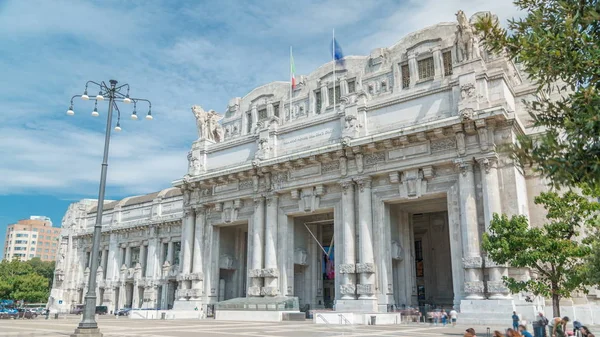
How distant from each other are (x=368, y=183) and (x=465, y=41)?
10.8m

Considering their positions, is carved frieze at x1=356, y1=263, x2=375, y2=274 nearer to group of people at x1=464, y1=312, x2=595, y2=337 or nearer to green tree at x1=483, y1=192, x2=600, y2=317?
group of people at x1=464, y1=312, x2=595, y2=337

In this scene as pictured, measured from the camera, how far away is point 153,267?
57.5m

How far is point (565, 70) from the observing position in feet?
27.8

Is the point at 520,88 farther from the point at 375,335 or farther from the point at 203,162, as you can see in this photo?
the point at 203,162

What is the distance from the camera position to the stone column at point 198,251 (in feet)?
131

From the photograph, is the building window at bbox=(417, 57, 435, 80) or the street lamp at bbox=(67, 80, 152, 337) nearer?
the street lamp at bbox=(67, 80, 152, 337)

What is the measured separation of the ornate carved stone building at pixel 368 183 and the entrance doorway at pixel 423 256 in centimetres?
12

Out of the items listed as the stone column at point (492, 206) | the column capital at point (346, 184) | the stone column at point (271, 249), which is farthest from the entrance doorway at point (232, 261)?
the stone column at point (492, 206)

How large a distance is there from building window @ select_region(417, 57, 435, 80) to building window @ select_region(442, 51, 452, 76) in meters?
0.98

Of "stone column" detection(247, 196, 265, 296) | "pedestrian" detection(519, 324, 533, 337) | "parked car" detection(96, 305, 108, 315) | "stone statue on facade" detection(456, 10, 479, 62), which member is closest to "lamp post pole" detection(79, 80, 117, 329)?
"pedestrian" detection(519, 324, 533, 337)

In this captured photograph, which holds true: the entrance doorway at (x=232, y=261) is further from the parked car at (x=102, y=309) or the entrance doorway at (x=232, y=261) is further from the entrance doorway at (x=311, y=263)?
the parked car at (x=102, y=309)

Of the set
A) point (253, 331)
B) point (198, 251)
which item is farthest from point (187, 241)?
point (253, 331)

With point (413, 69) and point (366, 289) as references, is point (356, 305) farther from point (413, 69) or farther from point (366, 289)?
point (413, 69)

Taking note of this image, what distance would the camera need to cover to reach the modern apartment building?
166 metres
